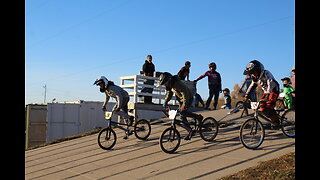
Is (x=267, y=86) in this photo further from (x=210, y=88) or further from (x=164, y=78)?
(x=210, y=88)

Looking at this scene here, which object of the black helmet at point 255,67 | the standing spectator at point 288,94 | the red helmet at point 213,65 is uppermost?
the red helmet at point 213,65

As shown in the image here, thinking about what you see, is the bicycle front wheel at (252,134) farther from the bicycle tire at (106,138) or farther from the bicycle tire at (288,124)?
the bicycle tire at (106,138)

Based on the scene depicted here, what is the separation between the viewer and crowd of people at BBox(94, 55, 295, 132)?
316 inches

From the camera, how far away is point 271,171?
212 inches

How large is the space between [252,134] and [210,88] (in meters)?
5.97

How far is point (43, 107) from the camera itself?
1928 cm

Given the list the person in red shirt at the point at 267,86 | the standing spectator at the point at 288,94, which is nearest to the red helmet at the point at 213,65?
the standing spectator at the point at 288,94

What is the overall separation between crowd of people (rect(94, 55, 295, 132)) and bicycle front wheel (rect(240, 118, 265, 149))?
0.48 meters

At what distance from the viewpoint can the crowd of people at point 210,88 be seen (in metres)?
8.02

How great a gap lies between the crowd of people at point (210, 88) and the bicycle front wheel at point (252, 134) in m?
0.48

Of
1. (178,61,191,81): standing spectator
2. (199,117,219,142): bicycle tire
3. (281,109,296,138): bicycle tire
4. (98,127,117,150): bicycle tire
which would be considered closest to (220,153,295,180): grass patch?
(281,109,296,138): bicycle tire

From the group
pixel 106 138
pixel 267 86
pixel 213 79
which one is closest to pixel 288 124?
pixel 267 86

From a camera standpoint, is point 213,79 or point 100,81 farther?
point 213,79

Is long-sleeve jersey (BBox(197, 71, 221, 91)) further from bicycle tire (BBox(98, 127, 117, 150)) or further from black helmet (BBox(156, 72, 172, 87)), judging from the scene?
bicycle tire (BBox(98, 127, 117, 150))
